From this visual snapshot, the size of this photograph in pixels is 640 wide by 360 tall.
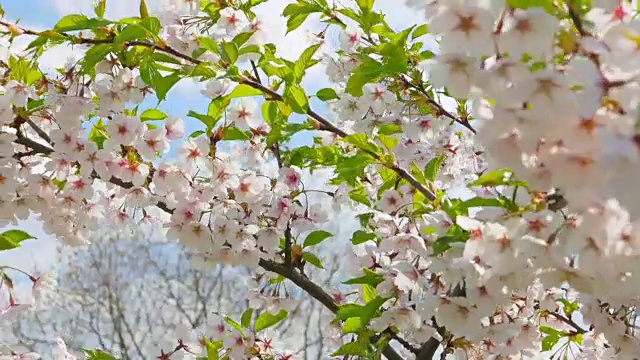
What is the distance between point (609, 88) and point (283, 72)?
1.14m

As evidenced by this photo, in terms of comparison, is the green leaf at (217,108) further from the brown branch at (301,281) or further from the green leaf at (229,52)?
the brown branch at (301,281)

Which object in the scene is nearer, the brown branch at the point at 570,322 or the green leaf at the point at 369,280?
the green leaf at the point at 369,280

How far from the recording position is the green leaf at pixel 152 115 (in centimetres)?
235

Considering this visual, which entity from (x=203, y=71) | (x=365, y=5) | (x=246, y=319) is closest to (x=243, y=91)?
(x=203, y=71)

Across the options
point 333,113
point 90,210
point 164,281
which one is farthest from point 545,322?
point 164,281

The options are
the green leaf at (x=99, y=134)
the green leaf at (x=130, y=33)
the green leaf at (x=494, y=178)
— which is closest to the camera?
the green leaf at (x=494, y=178)

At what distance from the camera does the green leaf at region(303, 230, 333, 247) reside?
235 centimetres

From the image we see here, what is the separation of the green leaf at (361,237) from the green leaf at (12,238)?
100 cm

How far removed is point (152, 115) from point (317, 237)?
2.16ft

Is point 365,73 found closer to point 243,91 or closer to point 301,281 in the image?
point 243,91

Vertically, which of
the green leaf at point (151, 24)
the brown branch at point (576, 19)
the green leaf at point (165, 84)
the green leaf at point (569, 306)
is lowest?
the brown branch at point (576, 19)

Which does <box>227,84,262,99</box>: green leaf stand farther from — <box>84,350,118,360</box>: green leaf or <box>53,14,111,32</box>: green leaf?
<box>84,350,118,360</box>: green leaf

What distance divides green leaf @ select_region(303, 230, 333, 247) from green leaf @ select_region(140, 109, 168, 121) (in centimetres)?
61

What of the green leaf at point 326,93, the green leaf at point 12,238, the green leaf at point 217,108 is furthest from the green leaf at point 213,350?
the green leaf at point 326,93
